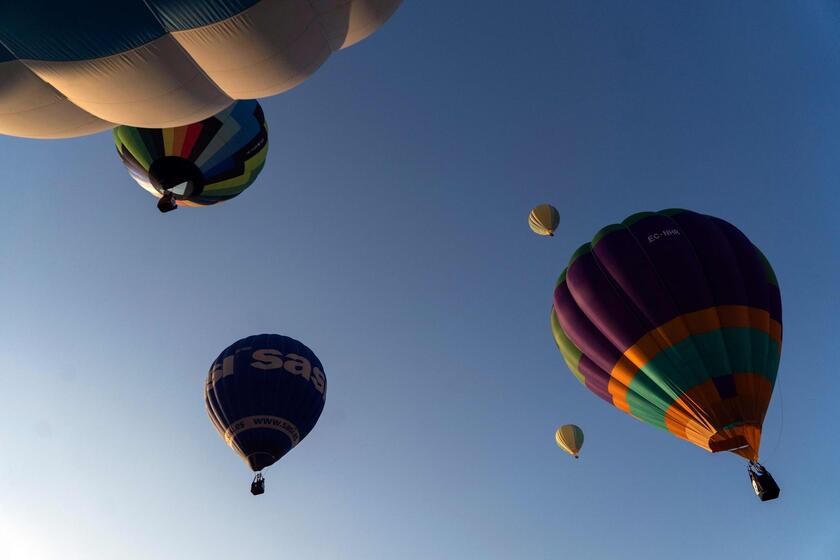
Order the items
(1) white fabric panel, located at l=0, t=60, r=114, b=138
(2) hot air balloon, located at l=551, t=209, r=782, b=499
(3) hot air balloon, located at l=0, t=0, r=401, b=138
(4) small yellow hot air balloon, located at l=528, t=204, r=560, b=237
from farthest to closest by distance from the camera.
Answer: (4) small yellow hot air balloon, located at l=528, t=204, r=560, b=237, (2) hot air balloon, located at l=551, t=209, r=782, b=499, (1) white fabric panel, located at l=0, t=60, r=114, b=138, (3) hot air balloon, located at l=0, t=0, r=401, b=138

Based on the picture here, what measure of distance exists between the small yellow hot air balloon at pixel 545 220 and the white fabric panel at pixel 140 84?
38.2ft

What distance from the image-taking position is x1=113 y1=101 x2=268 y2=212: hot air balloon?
997 centimetres

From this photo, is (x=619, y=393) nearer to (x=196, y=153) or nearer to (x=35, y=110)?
(x=196, y=153)

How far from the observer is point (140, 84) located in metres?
4.87

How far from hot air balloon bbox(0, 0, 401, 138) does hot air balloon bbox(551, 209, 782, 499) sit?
6.48m

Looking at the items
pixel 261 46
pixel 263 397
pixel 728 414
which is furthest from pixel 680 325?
pixel 263 397

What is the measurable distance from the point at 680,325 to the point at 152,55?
8.51m

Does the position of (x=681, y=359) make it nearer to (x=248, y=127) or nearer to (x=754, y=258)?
(x=754, y=258)

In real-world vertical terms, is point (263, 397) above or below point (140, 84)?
above

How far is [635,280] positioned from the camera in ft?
31.5

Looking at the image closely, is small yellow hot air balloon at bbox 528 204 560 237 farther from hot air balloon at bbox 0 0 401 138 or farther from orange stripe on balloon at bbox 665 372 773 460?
hot air balloon at bbox 0 0 401 138

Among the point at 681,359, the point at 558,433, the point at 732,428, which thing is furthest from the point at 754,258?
the point at 558,433

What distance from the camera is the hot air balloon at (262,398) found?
11.2m

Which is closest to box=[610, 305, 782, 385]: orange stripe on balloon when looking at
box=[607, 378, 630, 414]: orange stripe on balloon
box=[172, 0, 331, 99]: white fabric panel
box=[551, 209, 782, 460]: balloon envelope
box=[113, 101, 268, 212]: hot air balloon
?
box=[551, 209, 782, 460]: balloon envelope
